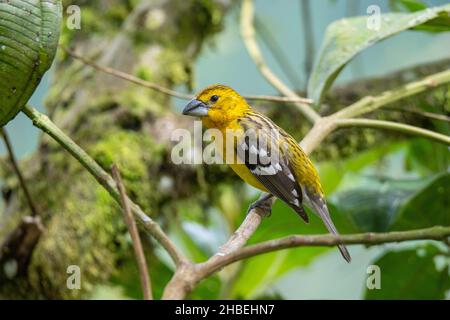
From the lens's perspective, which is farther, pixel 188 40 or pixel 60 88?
pixel 188 40

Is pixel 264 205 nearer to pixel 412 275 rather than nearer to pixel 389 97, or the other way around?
pixel 389 97

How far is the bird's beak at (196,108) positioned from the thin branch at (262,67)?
27 cm

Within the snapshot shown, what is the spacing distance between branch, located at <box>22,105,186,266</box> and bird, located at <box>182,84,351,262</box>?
0.75 m

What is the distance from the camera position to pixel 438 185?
224 centimetres

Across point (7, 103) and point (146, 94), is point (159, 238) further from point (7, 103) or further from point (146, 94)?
point (146, 94)

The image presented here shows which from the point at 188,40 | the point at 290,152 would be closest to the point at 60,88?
the point at 188,40

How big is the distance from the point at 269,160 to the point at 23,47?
101 cm

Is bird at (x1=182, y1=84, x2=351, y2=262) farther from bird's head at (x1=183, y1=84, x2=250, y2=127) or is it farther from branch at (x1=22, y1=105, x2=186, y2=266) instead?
branch at (x1=22, y1=105, x2=186, y2=266)

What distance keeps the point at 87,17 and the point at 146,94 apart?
0.62m

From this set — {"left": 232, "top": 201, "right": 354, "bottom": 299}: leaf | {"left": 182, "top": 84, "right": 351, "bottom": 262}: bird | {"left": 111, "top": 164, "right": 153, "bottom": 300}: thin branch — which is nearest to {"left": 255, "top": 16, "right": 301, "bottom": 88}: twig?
{"left": 232, "top": 201, "right": 354, "bottom": 299}: leaf

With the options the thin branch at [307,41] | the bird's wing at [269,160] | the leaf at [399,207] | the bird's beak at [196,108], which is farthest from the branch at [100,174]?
the thin branch at [307,41]

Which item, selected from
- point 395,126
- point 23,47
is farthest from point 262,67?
point 23,47

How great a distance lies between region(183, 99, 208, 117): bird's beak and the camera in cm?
207

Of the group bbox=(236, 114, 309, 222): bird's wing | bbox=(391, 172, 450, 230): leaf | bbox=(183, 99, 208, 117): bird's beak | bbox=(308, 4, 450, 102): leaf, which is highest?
bbox=(308, 4, 450, 102): leaf
